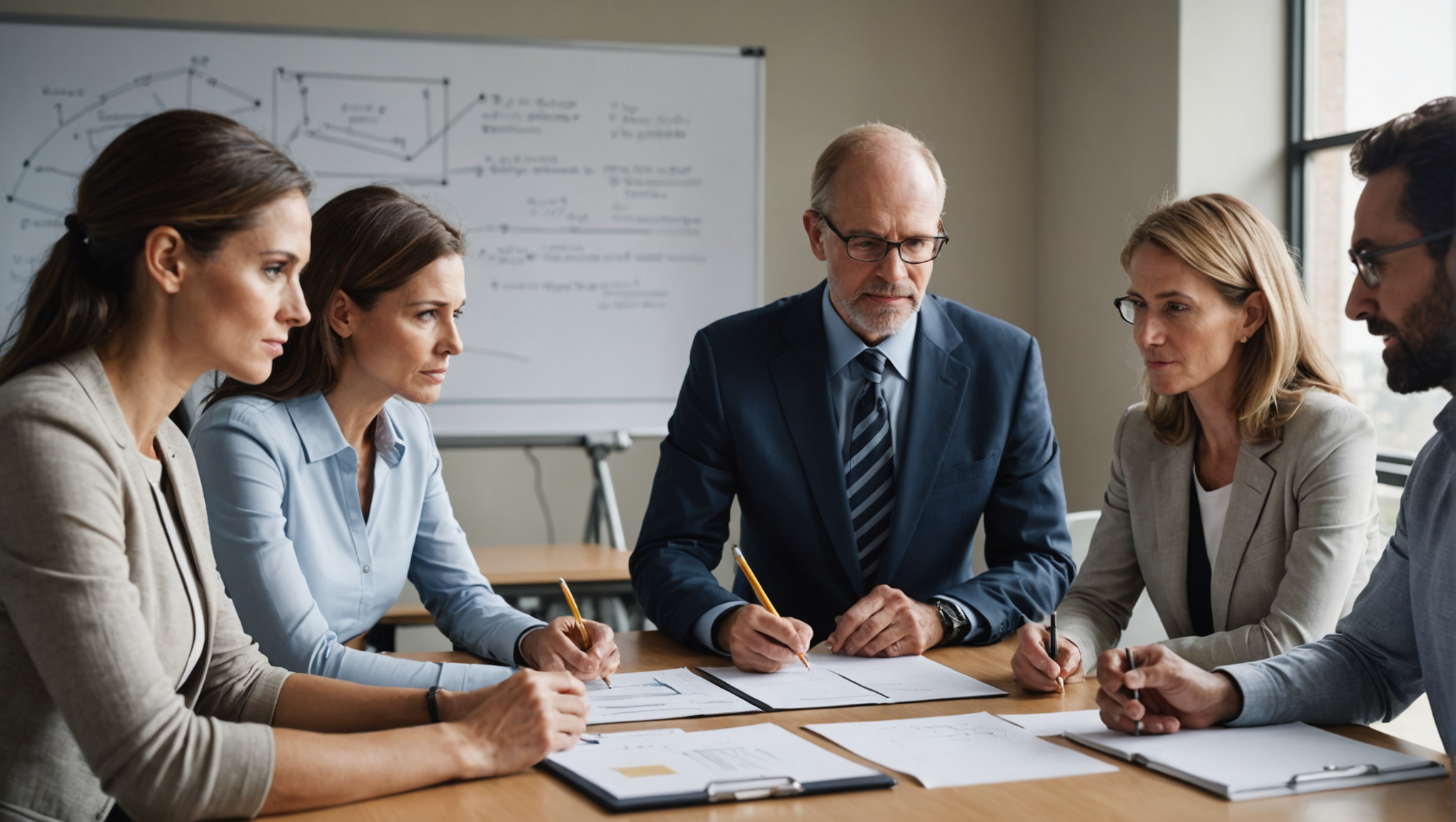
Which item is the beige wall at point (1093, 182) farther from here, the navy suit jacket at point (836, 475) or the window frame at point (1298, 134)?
the navy suit jacket at point (836, 475)

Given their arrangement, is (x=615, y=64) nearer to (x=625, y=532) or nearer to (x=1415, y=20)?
(x=625, y=532)

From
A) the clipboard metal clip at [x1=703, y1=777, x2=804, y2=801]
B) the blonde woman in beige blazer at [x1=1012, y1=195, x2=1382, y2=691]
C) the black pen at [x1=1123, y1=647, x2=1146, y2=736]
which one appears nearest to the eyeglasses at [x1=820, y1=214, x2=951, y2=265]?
the blonde woman in beige blazer at [x1=1012, y1=195, x2=1382, y2=691]

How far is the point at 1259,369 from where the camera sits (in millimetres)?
1851

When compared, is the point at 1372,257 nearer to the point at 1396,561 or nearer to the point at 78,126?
the point at 1396,561

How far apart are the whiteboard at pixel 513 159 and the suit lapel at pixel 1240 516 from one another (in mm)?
2547

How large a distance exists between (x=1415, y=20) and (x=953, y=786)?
312 centimetres

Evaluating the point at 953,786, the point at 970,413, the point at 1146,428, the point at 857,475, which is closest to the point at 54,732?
the point at 953,786

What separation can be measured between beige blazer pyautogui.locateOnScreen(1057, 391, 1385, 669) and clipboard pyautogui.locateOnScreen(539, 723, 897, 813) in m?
0.66

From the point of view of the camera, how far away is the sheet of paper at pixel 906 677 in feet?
5.08

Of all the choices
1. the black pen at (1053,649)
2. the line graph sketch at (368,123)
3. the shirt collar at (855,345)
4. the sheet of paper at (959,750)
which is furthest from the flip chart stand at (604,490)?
the sheet of paper at (959,750)

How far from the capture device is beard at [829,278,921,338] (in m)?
2.02

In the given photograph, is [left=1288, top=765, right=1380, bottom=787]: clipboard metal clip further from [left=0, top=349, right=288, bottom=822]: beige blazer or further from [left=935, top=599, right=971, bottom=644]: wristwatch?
[left=0, top=349, right=288, bottom=822]: beige blazer

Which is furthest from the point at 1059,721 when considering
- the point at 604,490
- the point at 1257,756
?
the point at 604,490

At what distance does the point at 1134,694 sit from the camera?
53.7 inches
